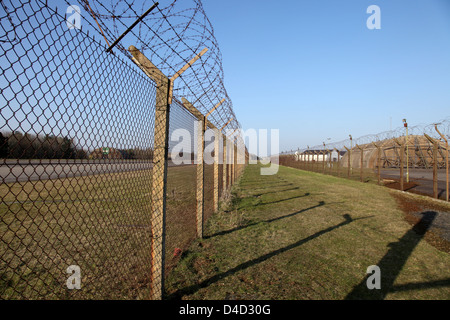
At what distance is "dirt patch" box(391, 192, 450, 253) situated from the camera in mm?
4285

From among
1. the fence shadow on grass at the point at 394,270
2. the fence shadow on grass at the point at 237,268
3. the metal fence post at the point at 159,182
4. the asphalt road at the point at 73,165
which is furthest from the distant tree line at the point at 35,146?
the fence shadow on grass at the point at 394,270

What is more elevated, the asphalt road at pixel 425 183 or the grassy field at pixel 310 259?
the asphalt road at pixel 425 183

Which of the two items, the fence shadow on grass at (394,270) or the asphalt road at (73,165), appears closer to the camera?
the asphalt road at (73,165)

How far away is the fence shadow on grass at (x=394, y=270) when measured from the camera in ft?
8.58

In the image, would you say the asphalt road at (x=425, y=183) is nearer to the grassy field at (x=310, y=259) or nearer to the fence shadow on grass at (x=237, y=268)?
the grassy field at (x=310, y=259)

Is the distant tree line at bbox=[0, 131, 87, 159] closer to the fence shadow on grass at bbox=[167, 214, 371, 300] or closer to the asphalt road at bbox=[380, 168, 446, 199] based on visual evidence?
the fence shadow on grass at bbox=[167, 214, 371, 300]

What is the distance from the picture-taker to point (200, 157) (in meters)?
4.18

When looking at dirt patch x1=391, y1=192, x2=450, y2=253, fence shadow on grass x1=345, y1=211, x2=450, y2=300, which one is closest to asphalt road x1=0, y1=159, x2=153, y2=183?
fence shadow on grass x1=345, y1=211, x2=450, y2=300

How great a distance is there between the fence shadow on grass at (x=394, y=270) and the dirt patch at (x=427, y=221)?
0.13 meters

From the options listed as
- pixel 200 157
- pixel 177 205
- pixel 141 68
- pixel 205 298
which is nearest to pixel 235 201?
pixel 177 205

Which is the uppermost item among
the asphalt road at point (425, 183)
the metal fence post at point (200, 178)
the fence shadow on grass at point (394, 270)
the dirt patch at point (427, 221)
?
the metal fence post at point (200, 178)

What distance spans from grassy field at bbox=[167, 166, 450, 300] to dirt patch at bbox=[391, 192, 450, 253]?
0.07 metres

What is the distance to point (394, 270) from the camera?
3141 mm
